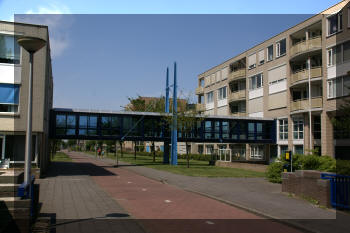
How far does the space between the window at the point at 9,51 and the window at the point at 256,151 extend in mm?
31620

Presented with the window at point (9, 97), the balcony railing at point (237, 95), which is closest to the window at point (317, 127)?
the balcony railing at point (237, 95)

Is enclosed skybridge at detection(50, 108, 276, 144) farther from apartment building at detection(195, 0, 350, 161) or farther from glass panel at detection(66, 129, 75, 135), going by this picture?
apartment building at detection(195, 0, 350, 161)

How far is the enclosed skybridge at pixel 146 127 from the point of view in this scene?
32781mm

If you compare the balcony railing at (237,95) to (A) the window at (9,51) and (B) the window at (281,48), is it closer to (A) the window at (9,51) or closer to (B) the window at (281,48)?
(B) the window at (281,48)

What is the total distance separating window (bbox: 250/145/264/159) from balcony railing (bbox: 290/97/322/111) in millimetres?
8378

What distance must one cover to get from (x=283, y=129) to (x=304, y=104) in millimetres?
5286

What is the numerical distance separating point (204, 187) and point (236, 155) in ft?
102

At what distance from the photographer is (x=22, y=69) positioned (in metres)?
20.4

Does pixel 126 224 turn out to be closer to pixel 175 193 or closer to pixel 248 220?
pixel 248 220

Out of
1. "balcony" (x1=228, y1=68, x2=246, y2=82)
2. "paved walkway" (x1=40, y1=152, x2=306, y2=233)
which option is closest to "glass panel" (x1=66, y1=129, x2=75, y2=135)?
"paved walkway" (x1=40, y1=152, x2=306, y2=233)

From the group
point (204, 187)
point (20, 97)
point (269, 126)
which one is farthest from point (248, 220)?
point (269, 126)

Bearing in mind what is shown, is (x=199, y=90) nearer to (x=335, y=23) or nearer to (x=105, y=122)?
(x=105, y=122)

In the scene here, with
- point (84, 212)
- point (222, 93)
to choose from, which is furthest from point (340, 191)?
point (222, 93)

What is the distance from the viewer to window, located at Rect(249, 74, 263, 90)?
4497cm
